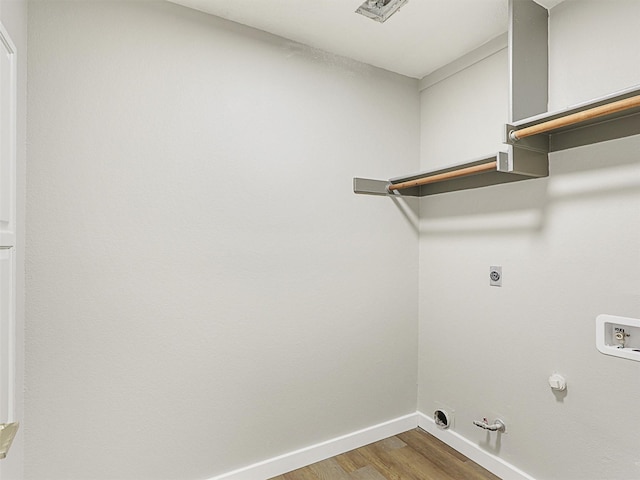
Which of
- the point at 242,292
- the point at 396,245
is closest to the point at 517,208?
the point at 396,245

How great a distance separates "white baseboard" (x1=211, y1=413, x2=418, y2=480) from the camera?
190cm

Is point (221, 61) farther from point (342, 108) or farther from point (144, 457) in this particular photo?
point (144, 457)

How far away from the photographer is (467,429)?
213 cm

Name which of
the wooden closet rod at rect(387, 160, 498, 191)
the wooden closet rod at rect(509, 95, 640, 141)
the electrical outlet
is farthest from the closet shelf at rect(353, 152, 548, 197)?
the electrical outlet

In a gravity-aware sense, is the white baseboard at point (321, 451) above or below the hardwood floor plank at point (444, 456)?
above

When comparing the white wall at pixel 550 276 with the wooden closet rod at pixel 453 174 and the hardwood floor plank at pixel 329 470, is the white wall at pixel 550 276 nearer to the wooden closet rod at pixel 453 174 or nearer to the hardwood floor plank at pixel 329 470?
the wooden closet rod at pixel 453 174

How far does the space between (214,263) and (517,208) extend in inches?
60.3

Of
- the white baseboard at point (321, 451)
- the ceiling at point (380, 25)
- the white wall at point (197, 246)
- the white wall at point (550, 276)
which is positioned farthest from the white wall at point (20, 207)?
the white wall at point (550, 276)

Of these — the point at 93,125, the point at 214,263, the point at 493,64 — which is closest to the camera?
the point at 93,125

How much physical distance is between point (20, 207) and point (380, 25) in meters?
1.78

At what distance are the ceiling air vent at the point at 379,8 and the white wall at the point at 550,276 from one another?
0.65 meters

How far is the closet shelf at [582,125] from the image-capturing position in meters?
1.27

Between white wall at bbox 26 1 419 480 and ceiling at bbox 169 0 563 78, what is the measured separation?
0.09 metres

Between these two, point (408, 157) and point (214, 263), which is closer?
point (214, 263)
